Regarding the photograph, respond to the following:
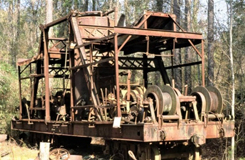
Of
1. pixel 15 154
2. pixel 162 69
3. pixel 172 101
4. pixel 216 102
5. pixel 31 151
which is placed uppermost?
pixel 162 69

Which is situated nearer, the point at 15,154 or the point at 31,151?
the point at 15,154

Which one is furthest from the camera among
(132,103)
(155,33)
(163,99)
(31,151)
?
(31,151)

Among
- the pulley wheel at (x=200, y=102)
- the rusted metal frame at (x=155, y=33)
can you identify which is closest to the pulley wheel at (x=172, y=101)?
the pulley wheel at (x=200, y=102)

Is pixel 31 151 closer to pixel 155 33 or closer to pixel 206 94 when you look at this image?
pixel 155 33

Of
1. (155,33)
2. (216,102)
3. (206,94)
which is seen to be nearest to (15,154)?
(155,33)

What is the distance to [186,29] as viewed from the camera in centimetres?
2803

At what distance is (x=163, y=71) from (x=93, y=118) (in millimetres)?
3764

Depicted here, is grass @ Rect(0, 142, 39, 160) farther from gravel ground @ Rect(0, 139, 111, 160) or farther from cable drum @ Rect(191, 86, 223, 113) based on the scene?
cable drum @ Rect(191, 86, 223, 113)

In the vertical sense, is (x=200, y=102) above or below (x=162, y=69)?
below

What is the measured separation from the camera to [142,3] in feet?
120

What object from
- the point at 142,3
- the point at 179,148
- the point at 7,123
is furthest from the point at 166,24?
the point at 142,3

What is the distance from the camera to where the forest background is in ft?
48.4

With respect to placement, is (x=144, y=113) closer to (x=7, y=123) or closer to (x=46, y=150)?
(x=46, y=150)

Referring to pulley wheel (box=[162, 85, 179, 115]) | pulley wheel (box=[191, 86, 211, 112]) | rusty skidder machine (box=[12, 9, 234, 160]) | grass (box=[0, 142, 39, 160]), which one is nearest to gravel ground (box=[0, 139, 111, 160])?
grass (box=[0, 142, 39, 160])
